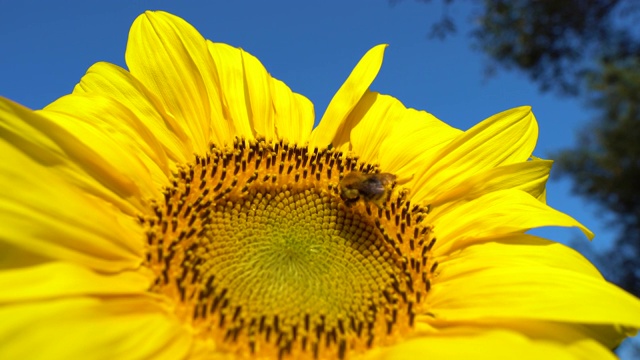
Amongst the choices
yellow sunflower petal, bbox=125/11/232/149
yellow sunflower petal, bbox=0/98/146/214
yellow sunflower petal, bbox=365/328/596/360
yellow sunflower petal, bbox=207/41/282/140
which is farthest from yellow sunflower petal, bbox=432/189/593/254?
yellow sunflower petal, bbox=0/98/146/214

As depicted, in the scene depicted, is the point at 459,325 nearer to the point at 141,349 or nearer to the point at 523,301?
the point at 523,301

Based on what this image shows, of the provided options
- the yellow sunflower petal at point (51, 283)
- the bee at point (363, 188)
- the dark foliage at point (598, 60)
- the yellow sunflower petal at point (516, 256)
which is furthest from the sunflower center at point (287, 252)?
the dark foliage at point (598, 60)

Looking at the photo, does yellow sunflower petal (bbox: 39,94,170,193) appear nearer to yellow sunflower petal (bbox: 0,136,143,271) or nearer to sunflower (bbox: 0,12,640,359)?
sunflower (bbox: 0,12,640,359)

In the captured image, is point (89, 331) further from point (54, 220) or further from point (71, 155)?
point (71, 155)

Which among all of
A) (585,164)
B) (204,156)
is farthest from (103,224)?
→ (585,164)

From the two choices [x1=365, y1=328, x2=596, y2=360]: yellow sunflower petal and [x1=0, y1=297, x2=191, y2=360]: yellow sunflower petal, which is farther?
[x1=365, y1=328, x2=596, y2=360]: yellow sunflower petal
